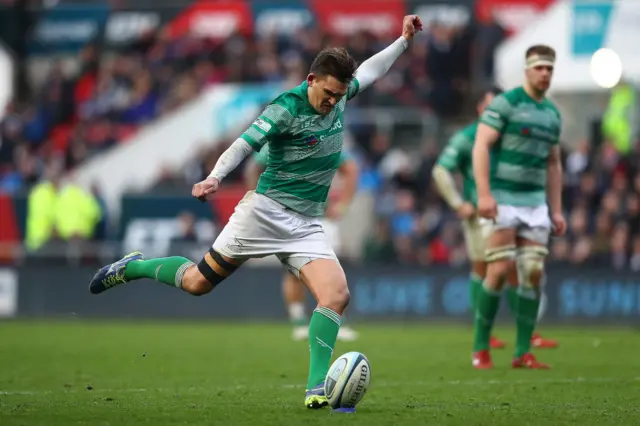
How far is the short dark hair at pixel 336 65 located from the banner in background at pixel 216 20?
20841 mm

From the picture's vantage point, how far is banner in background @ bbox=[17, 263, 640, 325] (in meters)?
18.2

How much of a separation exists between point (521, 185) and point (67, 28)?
2132 centimetres

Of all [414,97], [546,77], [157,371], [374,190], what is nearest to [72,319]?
[374,190]

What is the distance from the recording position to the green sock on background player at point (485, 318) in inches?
432

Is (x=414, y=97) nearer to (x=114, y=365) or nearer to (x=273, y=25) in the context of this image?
(x=273, y=25)

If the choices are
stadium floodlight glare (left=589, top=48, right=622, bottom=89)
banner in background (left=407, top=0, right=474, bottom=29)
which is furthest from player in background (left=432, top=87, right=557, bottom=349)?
banner in background (left=407, top=0, right=474, bottom=29)

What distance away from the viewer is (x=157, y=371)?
11.1 metres

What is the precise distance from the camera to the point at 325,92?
8.01 meters

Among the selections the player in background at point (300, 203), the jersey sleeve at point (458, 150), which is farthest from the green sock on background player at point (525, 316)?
the player in background at point (300, 203)

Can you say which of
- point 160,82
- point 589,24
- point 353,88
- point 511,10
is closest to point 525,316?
point 353,88

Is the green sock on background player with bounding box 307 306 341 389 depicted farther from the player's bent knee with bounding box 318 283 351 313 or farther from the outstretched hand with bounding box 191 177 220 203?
the outstretched hand with bounding box 191 177 220 203

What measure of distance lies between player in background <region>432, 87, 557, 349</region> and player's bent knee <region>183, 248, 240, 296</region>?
16.1 ft

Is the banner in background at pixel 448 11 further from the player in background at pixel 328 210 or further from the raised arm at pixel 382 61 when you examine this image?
the raised arm at pixel 382 61

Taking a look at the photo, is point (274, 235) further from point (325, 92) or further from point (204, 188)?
point (325, 92)
